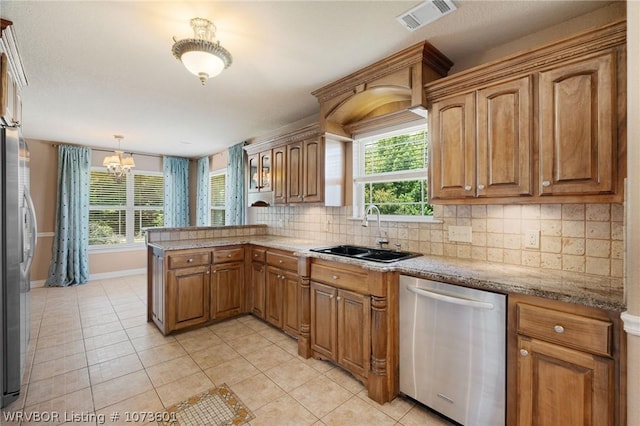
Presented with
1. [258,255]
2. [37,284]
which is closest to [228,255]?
[258,255]

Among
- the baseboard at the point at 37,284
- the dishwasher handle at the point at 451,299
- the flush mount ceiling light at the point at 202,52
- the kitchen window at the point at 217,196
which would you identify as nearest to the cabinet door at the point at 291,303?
the dishwasher handle at the point at 451,299

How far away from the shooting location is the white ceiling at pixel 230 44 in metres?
1.76

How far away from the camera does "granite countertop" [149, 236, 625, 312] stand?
142 cm

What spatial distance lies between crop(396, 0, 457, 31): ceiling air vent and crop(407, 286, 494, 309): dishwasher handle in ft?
5.65

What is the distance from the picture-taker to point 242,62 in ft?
7.88

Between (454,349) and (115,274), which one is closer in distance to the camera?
(454,349)

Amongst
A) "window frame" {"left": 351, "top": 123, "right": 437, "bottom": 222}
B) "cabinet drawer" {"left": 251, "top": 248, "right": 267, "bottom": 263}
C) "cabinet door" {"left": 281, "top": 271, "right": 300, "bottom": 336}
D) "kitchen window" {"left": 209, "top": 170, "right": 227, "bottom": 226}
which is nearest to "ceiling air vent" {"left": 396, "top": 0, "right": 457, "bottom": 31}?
"window frame" {"left": 351, "top": 123, "right": 437, "bottom": 222}

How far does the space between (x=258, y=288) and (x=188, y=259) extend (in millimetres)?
851

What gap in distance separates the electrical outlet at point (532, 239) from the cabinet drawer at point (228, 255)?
287 cm

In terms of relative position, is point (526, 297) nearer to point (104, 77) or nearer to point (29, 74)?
point (104, 77)

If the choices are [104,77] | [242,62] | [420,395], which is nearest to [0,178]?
[104,77]

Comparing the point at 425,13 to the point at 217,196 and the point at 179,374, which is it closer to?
the point at 179,374

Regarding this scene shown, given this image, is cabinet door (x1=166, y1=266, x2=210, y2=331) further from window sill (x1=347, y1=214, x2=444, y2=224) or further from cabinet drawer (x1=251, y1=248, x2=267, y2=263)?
window sill (x1=347, y1=214, x2=444, y2=224)

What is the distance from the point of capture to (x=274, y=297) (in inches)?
127
